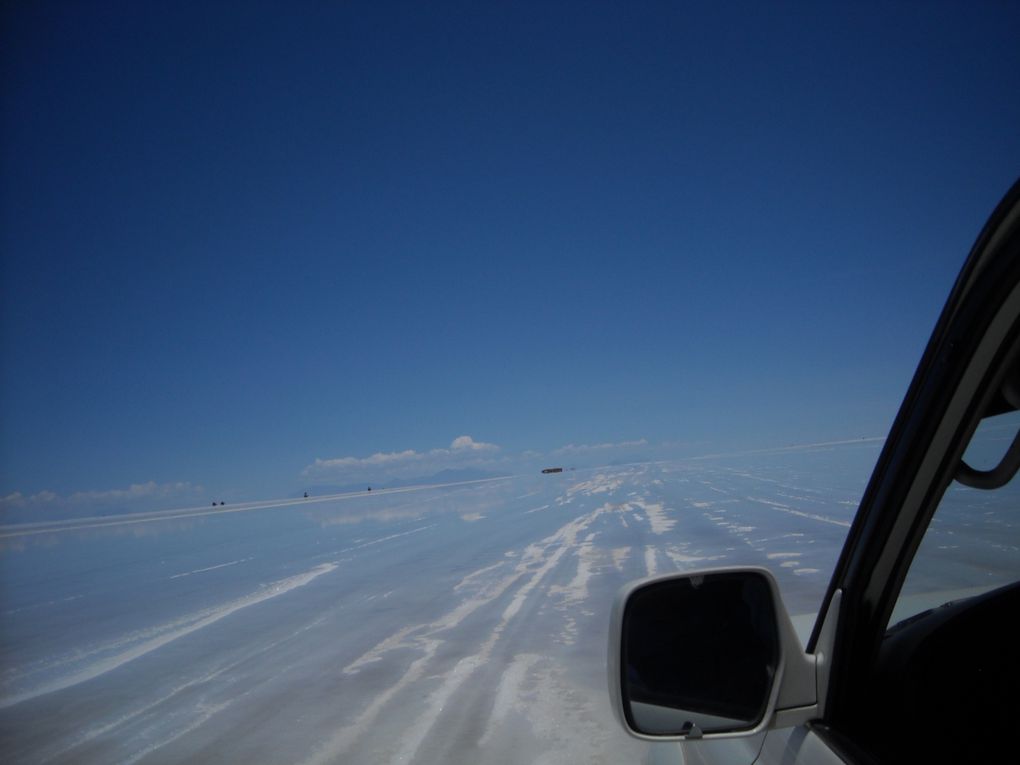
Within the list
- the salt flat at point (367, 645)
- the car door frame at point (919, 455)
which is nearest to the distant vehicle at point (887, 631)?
the car door frame at point (919, 455)

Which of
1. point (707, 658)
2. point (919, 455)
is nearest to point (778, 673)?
point (707, 658)

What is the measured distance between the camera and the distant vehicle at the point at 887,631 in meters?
1.16

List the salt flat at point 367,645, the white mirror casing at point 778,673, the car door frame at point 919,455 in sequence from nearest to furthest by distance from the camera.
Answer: the car door frame at point 919,455
the white mirror casing at point 778,673
the salt flat at point 367,645

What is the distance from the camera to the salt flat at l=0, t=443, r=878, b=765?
362 centimetres

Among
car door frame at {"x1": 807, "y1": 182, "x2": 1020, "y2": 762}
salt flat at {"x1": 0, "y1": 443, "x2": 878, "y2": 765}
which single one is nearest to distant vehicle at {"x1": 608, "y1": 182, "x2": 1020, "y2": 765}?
car door frame at {"x1": 807, "y1": 182, "x2": 1020, "y2": 762}

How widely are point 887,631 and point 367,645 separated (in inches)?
197

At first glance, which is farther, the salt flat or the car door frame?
the salt flat

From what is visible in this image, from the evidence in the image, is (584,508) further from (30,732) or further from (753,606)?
(753,606)

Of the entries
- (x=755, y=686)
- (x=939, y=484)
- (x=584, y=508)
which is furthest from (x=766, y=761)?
(x=584, y=508)

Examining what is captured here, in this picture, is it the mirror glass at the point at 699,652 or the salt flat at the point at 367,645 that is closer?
the mirror glass at the point at 699,652

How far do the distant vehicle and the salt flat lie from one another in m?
2.01

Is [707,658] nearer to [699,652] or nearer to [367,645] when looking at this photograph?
[699,652]

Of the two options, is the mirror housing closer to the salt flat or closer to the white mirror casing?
the white mirror casing

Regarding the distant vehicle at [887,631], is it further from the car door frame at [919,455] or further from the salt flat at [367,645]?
the salt flat at [367,645]
